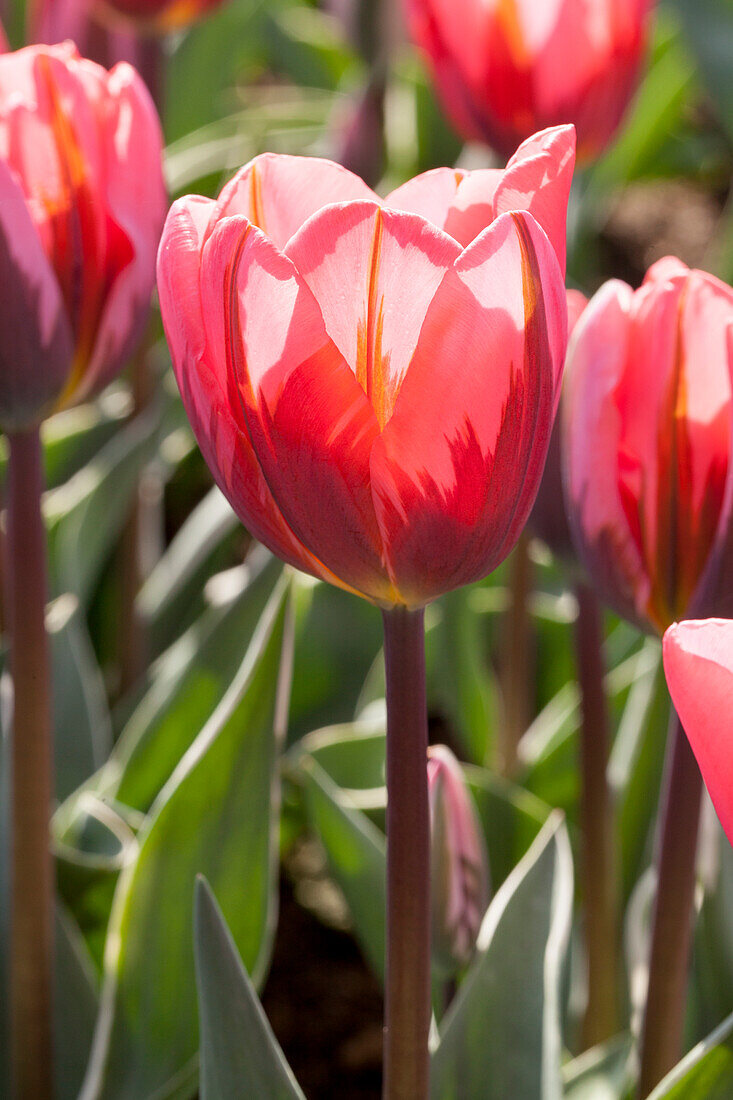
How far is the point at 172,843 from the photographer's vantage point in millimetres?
558

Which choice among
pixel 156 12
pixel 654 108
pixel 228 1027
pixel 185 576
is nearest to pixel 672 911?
pixel 228 1027

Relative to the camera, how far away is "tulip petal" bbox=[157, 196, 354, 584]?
1.05ft

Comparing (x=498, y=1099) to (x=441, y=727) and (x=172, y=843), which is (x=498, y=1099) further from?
(x=441, y=727)

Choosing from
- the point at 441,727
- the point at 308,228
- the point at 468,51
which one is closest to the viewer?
the point at 308,228

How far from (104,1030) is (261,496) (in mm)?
327

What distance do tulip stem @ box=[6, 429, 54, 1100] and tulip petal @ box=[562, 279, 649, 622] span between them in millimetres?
190

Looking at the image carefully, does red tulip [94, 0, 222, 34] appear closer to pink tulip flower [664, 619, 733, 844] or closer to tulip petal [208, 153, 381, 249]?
tulip petal [208, 153, 381, 249]

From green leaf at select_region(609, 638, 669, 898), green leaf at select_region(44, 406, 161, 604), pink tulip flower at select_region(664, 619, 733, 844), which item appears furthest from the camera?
green leaf at select_region(44, 406, 161, 604)

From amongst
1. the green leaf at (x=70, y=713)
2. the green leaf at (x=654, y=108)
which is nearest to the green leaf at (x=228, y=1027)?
the green leaf at (x=70, y=713)

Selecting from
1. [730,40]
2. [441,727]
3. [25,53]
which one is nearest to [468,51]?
[25,53]

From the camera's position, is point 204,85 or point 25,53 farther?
point 204,85

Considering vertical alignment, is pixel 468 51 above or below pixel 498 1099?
above

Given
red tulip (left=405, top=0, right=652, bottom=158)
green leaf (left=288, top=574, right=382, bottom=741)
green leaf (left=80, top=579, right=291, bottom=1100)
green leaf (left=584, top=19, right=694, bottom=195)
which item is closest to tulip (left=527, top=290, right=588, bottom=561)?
green leaf (left=80, top=579, right=291, bottom=1100)

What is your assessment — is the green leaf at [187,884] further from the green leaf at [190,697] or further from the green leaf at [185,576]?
the green leaf at [185,576]
